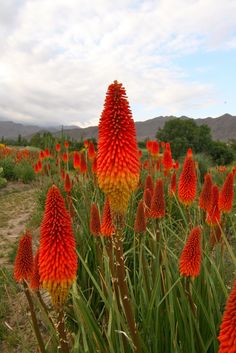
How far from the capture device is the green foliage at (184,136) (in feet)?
174

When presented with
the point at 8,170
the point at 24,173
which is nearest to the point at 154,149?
the point at 24,173

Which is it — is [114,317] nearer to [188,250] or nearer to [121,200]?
[188,250]

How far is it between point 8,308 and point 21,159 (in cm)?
1349

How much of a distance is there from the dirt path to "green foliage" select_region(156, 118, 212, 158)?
38.6m

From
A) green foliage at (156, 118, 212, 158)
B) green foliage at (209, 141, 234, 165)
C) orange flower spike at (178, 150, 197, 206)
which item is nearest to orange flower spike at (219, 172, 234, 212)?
orange flower spike at (178, 150, 197, 206)

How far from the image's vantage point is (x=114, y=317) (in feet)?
8.92

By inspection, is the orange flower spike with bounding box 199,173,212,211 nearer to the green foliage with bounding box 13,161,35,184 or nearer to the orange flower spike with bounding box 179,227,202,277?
the orange flower spike with bounding box 179,227,202,277

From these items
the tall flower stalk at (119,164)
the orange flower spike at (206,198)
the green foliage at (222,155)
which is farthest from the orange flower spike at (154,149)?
the green foliage at (222,155)

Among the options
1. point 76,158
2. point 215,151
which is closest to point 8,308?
point 76,158

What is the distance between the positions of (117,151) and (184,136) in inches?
2174

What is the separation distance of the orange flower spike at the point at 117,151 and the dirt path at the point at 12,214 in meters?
5.22

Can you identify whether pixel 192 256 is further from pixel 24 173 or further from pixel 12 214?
pixel 24 173

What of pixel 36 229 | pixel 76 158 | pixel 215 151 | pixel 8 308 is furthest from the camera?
pixel 215 151

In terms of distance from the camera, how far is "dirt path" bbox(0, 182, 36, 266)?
776cm
